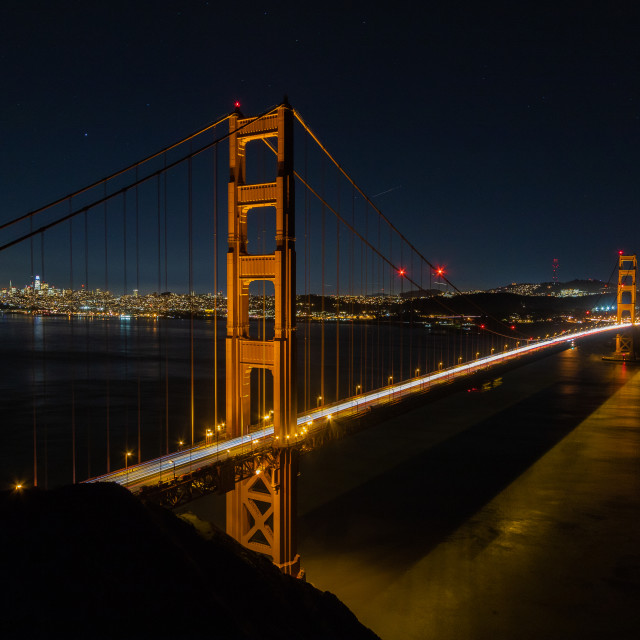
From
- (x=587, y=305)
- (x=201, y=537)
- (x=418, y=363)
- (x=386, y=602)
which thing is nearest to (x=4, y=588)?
(x=201, y=537)

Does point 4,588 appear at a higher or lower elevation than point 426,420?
higher

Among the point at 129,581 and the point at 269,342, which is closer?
the point at 129,581

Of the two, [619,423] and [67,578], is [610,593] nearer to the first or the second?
[67,578]

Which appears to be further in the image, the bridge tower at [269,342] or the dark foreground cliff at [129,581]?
the bridge tower at [269,342]

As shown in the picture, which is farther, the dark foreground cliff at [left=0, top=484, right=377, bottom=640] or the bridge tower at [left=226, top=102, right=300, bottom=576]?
the bridge tower at [left=226, top=102, right=300, bottom=576]
